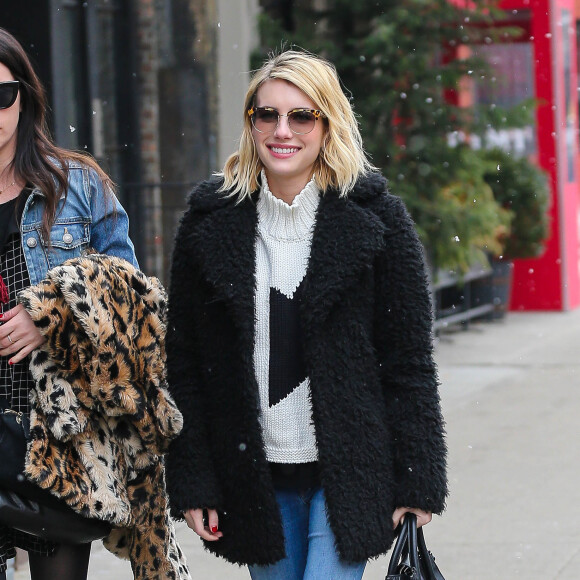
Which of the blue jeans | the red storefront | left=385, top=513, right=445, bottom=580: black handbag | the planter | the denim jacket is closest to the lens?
left=385, top=513, right=445, bottom=580: black handbag

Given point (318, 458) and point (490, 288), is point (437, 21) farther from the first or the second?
point (318, 458)

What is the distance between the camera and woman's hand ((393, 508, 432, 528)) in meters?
2.72

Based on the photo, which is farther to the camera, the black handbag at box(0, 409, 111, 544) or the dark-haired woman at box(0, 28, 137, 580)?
the dark-haired woman at box(0, 28, 137, 580)

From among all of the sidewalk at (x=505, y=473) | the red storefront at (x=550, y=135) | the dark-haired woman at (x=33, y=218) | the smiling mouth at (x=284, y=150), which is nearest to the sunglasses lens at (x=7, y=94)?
the dark-haired woman at (x=33, y=218)

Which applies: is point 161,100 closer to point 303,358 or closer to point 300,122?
point 300,122

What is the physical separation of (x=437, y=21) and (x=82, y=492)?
331 inches

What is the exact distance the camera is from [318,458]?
2.72m

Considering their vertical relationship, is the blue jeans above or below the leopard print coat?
below

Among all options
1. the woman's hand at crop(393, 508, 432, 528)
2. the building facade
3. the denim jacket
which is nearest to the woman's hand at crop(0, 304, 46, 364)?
the denim jacket

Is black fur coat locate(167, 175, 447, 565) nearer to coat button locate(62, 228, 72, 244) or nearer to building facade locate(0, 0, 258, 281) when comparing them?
coat button locate(62, 228, 72, 244)

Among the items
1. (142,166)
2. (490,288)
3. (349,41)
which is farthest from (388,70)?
(490,288)

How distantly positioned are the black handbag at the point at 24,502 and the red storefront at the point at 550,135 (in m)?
12.4

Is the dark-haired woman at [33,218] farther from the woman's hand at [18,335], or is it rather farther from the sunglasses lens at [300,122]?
the sunglasses lens at [300,122]

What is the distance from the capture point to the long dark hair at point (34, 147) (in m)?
2.85
